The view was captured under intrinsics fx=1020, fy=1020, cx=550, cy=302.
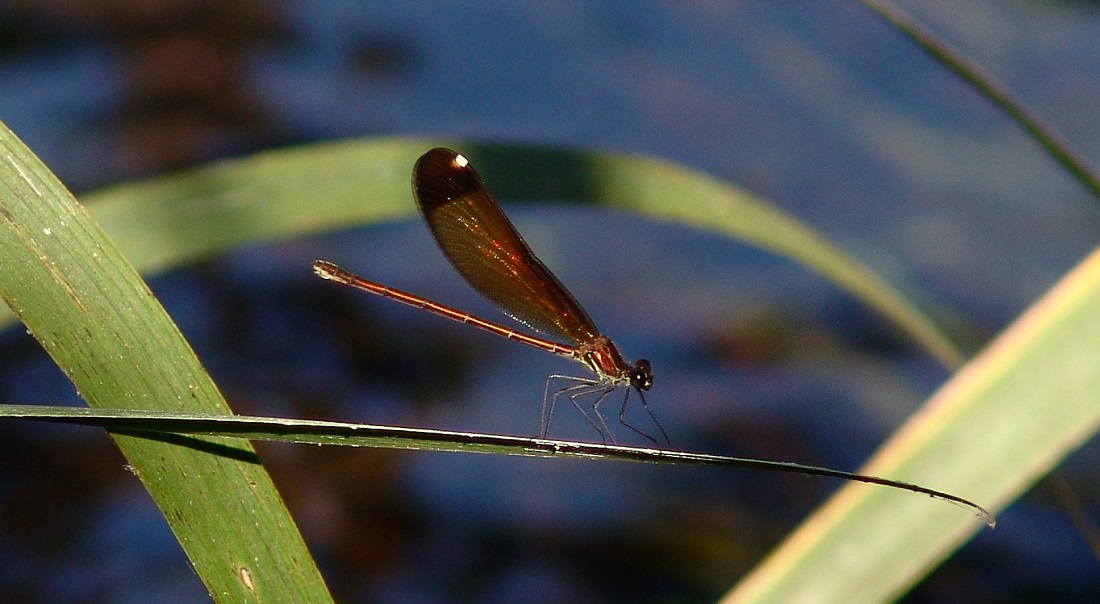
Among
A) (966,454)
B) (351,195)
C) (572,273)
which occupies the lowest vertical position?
(572,273)

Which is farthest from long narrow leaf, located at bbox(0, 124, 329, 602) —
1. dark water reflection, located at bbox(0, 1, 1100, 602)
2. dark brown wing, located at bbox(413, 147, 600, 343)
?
dark water reflection, located at bbox(0, 1, 1100, 602)

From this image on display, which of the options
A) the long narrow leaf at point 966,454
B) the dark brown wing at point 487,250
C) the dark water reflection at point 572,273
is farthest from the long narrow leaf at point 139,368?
the dark water reflection at point 572,273

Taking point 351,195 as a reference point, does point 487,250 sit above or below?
below

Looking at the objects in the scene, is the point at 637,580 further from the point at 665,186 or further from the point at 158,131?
the point at 158,131

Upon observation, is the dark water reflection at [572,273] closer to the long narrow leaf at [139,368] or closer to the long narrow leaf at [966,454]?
the long narrow leaf at [966,454]

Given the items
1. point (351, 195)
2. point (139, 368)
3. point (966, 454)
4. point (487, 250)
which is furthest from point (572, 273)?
point (139, 368)

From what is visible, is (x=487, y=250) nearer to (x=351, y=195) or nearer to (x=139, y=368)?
(x=351, y=195)

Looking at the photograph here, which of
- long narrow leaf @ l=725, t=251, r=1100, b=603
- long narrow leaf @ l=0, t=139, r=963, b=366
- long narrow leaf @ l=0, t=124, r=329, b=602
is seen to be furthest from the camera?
long narrow leaf @ l=0, t=139, r=963, b=366

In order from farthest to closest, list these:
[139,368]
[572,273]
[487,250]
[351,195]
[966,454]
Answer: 1. [572,273]
2. [487,250]
3. [351,195]
4. [966,454]
5. [139,368]

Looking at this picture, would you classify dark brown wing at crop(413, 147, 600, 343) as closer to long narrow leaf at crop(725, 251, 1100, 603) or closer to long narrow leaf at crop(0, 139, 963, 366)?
long narrow leaf at crop(0, 139, 963, 366)

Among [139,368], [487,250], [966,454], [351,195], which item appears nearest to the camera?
[139,368]
